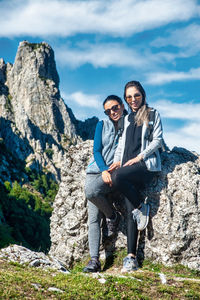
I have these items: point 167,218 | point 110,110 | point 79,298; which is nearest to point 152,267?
point 167,218

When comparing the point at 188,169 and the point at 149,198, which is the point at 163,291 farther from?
the point at 188,169

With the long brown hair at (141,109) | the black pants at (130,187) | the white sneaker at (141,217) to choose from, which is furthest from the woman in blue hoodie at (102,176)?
the white sneaker at (141,217)

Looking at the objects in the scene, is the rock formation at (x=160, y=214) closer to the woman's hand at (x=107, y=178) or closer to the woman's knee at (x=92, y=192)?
the woman's knee at (x=92, y=192)

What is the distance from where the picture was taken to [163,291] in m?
6.27

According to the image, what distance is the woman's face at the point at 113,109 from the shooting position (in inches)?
344

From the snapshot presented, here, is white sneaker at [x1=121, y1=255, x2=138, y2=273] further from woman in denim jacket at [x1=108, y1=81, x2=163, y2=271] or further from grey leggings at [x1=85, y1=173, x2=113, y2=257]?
grey leggings at [x1=85, y1=173, x2=113, y2=257]

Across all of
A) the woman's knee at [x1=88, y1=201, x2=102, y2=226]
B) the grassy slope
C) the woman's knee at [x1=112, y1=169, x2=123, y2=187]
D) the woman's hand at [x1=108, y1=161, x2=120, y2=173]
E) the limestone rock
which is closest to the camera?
the grassy slope

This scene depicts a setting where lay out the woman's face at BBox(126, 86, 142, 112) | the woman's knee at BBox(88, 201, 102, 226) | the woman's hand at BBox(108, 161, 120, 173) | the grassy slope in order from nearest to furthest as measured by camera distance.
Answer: the grassy slope
the woman's hand at BBox(108, 161, 120, 173)
the woman's knee at BBox(88, 201, 102, 226)
the woman's face at BBox(126, 86, 142, 112)

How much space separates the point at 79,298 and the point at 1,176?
118m

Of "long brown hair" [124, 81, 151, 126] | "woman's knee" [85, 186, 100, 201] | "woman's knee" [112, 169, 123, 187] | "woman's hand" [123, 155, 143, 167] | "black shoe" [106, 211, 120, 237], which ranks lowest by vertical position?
"black shoe" [106, 211, 120, 237]

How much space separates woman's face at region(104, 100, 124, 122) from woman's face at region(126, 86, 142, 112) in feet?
1.12

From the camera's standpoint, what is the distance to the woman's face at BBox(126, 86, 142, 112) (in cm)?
859

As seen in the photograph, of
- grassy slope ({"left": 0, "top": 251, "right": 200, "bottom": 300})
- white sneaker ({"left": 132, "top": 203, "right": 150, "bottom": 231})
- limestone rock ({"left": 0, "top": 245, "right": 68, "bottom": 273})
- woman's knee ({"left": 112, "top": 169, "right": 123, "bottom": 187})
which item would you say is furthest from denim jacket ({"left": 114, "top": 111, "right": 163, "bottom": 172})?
limestone rock ({"left": 0, "top": 245, "right": 68, "bottom": 273})

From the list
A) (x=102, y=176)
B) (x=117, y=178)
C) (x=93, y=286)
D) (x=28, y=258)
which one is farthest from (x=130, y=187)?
(x=28, y=258)
